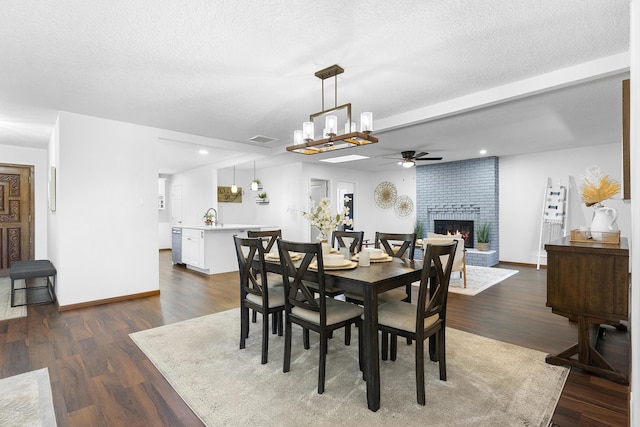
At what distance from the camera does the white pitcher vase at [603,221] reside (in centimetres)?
266

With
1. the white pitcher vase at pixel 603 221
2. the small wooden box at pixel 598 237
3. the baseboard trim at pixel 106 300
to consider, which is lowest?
the baseboard trim at pixel 106 300

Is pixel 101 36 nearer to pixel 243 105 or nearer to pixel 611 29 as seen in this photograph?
pixel 243 105

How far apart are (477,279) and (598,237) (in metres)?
3.00

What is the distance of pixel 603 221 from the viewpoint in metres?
2.67

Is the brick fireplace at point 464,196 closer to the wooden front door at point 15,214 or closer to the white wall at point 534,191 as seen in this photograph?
the white wall at point 534,191

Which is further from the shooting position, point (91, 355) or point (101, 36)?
point (91, 355)

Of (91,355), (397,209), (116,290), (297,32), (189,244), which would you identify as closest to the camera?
(297,32)

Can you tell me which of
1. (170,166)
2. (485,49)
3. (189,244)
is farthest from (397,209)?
(485,49)

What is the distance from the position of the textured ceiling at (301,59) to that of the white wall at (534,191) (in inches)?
73.0

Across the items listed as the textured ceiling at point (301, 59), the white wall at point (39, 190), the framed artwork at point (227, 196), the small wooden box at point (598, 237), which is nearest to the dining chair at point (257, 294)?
the textured ceiling at point (301, 59)

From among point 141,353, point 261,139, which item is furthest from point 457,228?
point 141,353

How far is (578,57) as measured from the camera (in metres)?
2.65

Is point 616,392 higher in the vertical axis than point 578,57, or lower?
lower

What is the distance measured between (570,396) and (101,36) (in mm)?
3978
